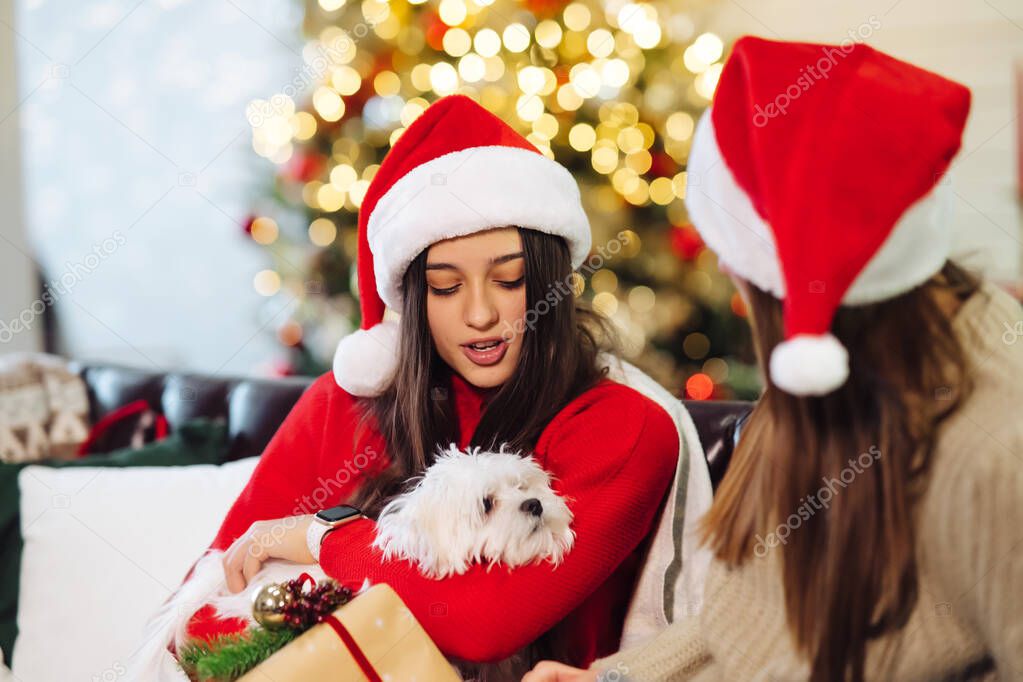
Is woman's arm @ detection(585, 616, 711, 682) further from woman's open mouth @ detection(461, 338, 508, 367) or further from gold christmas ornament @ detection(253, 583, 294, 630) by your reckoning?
woman's open mouth @ detection(461, 338, 508, 367)

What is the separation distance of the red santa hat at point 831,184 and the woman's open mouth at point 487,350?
57 centimetres

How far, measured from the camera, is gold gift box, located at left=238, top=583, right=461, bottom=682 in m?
1.12

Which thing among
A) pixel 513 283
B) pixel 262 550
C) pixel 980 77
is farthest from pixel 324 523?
pixel 980 77

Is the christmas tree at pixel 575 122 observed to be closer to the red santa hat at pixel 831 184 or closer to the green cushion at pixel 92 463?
the green cushion at pixel 92 463

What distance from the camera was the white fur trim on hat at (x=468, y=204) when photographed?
1.45 metres

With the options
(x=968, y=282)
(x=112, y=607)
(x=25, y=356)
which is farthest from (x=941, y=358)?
(x=25, y=356)

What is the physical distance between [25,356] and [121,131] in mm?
1890

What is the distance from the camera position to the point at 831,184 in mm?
906

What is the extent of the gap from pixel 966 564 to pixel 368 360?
1.03 metres

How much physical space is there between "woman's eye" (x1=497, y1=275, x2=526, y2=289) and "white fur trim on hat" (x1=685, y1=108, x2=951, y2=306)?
46cm

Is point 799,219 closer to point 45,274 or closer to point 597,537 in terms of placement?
point 597,537

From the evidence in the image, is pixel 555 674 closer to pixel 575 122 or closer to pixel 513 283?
pixel 513 283

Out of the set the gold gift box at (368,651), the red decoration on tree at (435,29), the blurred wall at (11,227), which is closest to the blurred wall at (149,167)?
the blurred wall at (11,227)

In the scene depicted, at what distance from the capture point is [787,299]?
0.92 metres
